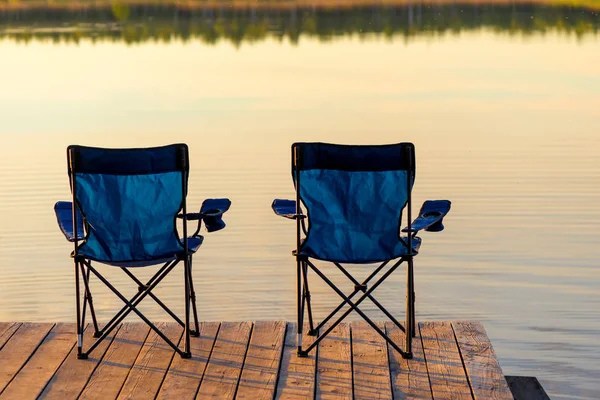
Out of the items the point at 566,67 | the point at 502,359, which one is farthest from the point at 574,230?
the point at 566,67

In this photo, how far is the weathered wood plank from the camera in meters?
4.46

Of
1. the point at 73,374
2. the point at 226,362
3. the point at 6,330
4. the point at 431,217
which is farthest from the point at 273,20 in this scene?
the point at 73,374

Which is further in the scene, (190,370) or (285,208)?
(285,208)

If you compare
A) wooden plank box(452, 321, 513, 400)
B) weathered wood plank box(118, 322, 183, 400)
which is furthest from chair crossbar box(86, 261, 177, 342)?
wooden plank box(452, 321, 513, 400)

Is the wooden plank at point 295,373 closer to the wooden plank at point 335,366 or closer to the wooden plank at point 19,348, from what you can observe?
the wooden plank at point 335,366

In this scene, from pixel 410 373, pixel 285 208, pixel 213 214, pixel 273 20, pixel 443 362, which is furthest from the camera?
pixel 273 20

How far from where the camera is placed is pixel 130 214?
4773mm

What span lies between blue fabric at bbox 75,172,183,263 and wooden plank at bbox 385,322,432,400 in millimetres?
894

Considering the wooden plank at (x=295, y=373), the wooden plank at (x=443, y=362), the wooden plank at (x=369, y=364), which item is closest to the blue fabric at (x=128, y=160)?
the wooden plank at (x=295, y=373)

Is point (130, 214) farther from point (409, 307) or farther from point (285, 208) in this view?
point (409, 307)

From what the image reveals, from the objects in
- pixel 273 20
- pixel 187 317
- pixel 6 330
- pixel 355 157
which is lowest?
pixel 273 20

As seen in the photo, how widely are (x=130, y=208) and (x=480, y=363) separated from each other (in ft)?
4.52

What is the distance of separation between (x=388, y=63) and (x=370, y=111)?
16.5 feet

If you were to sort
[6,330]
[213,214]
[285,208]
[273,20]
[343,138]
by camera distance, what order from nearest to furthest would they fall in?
[213,214]
[285,208]
[6,330]
[343,138]
[273,20]
